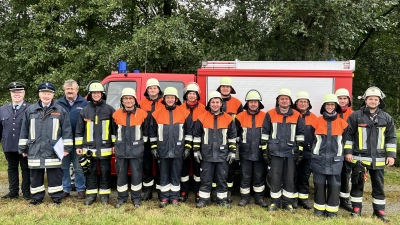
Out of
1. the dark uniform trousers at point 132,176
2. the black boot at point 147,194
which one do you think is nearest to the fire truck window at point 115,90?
the dark uniform trousers at point 132,176

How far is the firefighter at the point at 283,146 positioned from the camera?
482 centimetres

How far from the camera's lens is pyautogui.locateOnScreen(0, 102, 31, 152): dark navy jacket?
5.17 meters

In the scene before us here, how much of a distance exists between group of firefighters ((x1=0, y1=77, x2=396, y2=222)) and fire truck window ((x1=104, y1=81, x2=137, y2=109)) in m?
0.62

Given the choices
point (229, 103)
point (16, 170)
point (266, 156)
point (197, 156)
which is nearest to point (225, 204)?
point (197, 156)

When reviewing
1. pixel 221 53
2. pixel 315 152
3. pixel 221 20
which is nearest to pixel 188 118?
pixel 315 152

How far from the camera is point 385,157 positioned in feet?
15.4

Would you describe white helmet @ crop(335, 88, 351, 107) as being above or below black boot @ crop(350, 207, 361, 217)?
Answer: above

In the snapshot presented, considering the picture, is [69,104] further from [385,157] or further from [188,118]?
[385,157]

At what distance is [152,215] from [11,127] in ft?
8.68

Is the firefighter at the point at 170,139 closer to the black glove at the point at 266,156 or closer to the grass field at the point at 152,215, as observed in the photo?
the grass field at the point at 152,215

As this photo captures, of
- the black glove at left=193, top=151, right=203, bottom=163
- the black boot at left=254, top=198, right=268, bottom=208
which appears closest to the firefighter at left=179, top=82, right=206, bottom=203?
the black glove at left=193, top=151, right=203, bottom=163

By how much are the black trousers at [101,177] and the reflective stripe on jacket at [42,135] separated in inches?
17.4

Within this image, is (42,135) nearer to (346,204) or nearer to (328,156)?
(328,156)

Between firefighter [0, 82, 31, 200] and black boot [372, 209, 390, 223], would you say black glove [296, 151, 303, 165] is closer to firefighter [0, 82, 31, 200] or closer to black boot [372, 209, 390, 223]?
black boot [372, 209, 390, 223]
